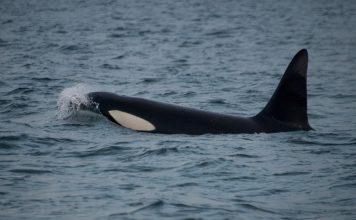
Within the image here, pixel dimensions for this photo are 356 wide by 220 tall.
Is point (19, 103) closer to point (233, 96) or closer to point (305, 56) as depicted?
point (233, 96)

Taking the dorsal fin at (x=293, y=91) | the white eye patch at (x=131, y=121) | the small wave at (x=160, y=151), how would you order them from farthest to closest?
the white eye patch at (x=131, y=121)
the dorsal fin at (x=293, y=91)
the small wave at (x=160, y=151)

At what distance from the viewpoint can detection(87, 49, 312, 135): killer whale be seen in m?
11.8

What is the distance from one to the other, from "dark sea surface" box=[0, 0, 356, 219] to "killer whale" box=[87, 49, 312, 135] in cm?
21

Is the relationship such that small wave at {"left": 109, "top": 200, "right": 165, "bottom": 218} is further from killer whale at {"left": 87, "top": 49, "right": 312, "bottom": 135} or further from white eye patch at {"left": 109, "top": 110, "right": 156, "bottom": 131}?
white eye patch at {"left": 109, "top": 110, "right": 156, "bottom": 131}

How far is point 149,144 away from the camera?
36.8 ft

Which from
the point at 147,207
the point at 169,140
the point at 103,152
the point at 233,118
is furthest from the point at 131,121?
the point at 147,207

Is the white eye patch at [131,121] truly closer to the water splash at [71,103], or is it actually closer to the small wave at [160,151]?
the water splash at [71,103]

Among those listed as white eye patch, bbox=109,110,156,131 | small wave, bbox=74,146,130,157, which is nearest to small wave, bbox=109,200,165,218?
small wave, bbox=74,146,130,157

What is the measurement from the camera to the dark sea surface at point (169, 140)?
8578mm

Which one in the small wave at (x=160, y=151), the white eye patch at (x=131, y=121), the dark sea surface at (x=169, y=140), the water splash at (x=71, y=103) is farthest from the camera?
the water splash at (x=71, y=103)

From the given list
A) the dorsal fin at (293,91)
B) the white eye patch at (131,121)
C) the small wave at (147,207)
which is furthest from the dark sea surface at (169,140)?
the dorsal fin at (293,91)

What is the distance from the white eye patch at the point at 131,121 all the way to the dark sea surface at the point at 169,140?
5.7 inches

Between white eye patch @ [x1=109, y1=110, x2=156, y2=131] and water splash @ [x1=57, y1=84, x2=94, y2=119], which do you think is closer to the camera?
white eye patch @ [x1=109, y1=110, x2=156, y2=131]

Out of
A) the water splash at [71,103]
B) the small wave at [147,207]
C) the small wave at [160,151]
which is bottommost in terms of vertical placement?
the small wave at [147,207]
